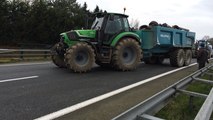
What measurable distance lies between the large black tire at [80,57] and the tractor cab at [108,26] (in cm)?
112

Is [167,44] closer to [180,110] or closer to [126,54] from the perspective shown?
[126,54]

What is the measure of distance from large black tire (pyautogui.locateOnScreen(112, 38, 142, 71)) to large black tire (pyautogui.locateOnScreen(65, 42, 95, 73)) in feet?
4.16

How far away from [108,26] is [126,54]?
1494 mm

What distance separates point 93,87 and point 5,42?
40.2m

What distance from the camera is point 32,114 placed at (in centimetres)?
560

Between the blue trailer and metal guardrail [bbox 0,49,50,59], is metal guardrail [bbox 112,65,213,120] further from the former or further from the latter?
metal guardrail [bbox 0,49,50,59]

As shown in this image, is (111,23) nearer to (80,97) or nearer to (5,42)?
(80,97)

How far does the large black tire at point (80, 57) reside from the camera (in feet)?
37.0

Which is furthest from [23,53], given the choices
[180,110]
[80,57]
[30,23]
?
[30,23]

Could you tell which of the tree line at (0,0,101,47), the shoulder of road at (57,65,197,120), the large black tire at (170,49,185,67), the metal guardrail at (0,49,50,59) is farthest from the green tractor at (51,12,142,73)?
the tree line at (0,0,101,47)

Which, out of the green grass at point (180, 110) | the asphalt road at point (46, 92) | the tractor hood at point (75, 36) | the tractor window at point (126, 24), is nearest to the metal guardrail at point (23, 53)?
the tractor hood at point (75, 36)

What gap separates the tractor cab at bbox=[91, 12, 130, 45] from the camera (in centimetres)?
1270

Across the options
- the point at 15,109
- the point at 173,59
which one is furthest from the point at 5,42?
the point at 15,109

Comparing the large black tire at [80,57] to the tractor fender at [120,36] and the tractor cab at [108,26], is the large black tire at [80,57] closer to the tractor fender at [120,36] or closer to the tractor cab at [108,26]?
the tractor cab at [108,26]
